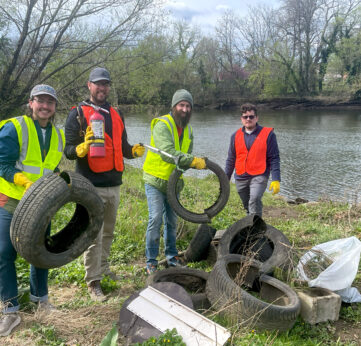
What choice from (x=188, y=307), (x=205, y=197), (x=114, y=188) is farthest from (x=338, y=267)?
(x=205, y=197)

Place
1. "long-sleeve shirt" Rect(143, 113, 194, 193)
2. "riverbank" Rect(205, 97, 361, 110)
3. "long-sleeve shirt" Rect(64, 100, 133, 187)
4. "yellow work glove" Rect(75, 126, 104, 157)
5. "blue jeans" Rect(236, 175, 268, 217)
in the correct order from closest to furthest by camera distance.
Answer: "yellow work glove" Rect(75, 126, 104, 157), "long-sleeve shirt" Rect(64, 100, 133, 187), "long-sleeve shirt" Rect(143, 113, 194, 193), "blue jeans" Rect(236, 175, 268, 217), "riverbank" Rect(205, 97, 361, 110)

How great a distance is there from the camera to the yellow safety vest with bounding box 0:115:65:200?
297cm

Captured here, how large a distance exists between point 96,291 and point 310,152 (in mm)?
17076

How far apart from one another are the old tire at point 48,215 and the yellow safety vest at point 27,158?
9.4 inches

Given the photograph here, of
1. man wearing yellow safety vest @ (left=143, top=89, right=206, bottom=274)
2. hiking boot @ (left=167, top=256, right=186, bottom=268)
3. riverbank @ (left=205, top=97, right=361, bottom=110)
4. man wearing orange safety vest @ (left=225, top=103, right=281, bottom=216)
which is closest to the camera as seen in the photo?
man wearing yellow safety vest @ (left=143, top=89, right=206, bottom=274)

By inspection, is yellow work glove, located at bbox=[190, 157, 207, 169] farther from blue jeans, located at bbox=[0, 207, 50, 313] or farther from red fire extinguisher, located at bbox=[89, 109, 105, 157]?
blue jeans, located at bbox=[0, 207, 50, 313]

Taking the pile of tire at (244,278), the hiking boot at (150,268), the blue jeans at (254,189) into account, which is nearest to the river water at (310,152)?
the blue jeans at (254,189)

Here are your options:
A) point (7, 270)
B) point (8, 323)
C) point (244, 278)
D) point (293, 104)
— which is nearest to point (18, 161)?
point (7, 270)

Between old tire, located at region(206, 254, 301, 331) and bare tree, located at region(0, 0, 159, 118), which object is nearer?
old tire, located at region(206, 254, 301, 331)

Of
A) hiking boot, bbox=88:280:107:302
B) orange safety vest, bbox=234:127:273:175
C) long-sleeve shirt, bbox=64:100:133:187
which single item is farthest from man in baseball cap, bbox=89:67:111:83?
orange safety vest, bbox=234:127:273:175

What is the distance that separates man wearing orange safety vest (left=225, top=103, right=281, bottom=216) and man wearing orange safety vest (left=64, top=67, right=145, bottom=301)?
6.80 feet

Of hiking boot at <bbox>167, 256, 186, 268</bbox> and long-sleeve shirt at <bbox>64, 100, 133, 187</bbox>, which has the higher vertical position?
long-sleeve shirt at <bbox>64, 100, 133, 187</bbox>

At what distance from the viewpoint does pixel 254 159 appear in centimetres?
518

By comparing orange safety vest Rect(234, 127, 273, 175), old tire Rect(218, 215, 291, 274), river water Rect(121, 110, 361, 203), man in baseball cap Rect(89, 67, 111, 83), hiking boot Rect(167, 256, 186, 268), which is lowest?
river water Rect(121, 110, 361, 203)
